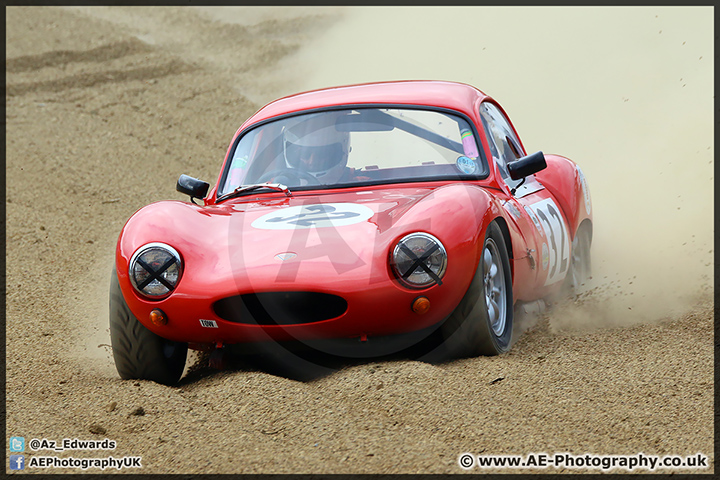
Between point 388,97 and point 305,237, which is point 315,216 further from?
point 388,97

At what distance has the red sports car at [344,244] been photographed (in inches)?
148

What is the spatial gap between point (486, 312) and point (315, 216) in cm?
93

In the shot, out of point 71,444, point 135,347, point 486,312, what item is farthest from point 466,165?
point 71,444

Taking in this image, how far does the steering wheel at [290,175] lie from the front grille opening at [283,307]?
1222mm

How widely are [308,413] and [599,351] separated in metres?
1.56

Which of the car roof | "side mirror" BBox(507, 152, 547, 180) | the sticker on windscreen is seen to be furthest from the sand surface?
the car roof

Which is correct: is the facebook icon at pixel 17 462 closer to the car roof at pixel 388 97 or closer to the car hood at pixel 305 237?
the car hood at pixel 305 237

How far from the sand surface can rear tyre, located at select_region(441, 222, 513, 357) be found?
4.4 inches

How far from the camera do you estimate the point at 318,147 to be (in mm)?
5102

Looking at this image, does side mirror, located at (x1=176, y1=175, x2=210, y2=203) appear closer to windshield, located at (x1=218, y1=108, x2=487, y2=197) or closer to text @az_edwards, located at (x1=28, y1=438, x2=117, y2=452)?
windshield, located at (x1=218, y1=108, x2=487, y2=197)

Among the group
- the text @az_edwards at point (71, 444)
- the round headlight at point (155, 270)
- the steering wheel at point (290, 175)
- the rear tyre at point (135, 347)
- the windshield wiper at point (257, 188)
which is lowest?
the text @az_edwards at point (71, 444)

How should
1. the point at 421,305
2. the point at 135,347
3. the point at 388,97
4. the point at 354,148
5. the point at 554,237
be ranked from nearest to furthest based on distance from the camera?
the point at 421,305, the point at 135,347, the point at 354,148, the point at 388,97, the point at 554,237

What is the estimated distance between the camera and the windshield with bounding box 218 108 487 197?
496 cm

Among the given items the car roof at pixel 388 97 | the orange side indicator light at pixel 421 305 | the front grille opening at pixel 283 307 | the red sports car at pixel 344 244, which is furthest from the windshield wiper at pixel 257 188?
the orange side indicator light at pixel 421 305
